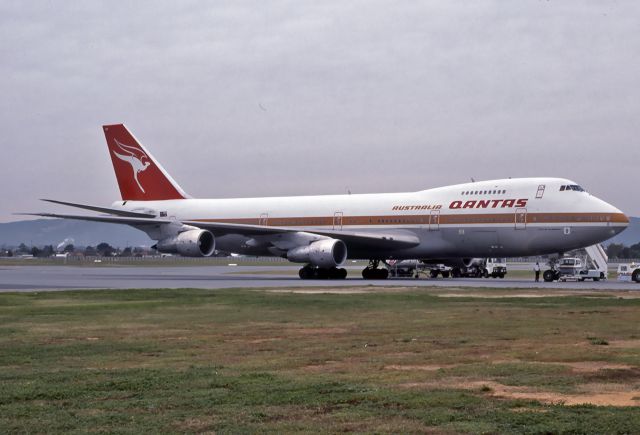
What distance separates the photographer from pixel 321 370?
42.8ft

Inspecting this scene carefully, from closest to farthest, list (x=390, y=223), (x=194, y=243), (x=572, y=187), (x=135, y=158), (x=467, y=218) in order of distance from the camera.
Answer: (x=572, y=187), (x=467, y=218), (x=194, y=243), (x=390, y=223), (x=135, y=158)

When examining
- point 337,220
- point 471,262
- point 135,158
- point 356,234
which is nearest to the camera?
point 356,234

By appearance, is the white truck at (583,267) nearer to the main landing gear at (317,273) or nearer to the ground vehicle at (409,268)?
the ground vehicle at (409,268)

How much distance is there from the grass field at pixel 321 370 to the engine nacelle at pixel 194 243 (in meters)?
24.4

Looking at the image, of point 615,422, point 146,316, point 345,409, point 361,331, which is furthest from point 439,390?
point 146,316

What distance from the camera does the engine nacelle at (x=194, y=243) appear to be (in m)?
49.3

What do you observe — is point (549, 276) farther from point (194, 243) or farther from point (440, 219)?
point (194, 243)

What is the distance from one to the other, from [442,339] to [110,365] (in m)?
6.35

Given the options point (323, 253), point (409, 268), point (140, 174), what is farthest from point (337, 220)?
point (140, 174)

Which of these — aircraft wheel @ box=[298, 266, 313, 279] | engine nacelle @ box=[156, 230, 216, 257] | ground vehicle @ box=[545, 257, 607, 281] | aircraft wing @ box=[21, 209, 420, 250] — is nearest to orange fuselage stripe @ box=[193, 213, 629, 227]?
aircraft wing @ box=[21, 209, 420, 250]

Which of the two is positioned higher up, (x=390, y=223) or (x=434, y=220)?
(x=434, y=220)

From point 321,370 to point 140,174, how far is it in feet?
161

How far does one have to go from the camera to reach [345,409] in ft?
32.6

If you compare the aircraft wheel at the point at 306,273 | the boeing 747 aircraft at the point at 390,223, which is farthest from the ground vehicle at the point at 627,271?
the aircraft wheel at the point at 306,273
